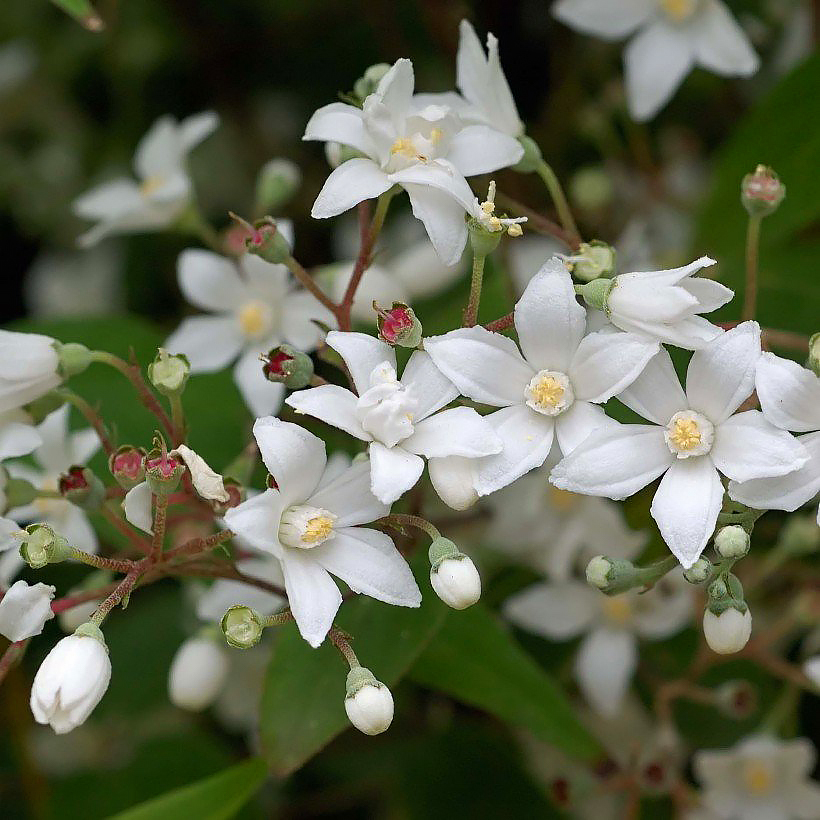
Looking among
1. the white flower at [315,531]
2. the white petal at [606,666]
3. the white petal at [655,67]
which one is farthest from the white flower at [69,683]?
the white petal at [655,67]

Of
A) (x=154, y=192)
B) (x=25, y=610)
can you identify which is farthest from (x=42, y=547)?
(x=154, y=192)

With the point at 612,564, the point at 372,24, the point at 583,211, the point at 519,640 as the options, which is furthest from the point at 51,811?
the point at 372,24

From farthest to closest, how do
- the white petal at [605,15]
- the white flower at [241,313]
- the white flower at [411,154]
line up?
the white petal at [605,15] < the white flower at [241,313] < the white flower at [411,154]

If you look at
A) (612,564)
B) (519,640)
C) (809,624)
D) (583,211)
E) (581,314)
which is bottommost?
(519,640)

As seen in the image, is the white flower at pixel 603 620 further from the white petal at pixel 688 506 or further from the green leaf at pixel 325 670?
the white petal at pixel 688 506

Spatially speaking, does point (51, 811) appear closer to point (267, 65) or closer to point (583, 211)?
point (583, 211)

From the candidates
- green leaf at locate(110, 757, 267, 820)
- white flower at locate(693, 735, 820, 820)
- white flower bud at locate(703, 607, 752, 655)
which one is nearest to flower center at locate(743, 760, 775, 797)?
white flower at locate(693, 735, 820, 820)
